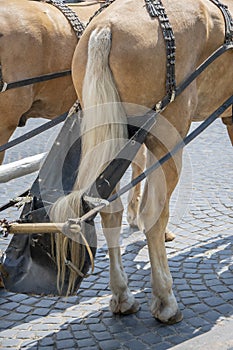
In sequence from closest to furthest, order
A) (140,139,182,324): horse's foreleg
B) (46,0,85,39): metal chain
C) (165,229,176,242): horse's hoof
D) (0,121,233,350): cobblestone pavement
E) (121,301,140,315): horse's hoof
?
1. (0,121,233,350): cobblestone pavement
2. (140,139,182,324): horse's foreleg
3. (121,301,140,315): horse's hoof
4. (46,0,85,39): metal chain
5. (165,229,176,242): horse's hoof

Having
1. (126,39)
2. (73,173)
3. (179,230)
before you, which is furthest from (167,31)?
(179,230)

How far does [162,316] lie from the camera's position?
339cm

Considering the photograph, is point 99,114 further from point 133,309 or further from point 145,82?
point 133,309

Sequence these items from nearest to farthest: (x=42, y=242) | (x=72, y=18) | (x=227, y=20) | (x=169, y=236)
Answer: (x=42, y=242)
(x=227, y=20)
(x=72, y=18)
(x=169, y=236)

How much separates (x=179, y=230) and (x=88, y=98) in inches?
83.6

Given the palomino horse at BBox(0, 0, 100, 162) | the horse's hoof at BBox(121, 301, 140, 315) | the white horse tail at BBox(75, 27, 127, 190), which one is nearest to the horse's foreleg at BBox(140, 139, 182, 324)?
the horse's hoof at BBox(121, 301, 140, 315)

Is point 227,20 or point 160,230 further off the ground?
point 227,20

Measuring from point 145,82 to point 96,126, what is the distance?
1.08 feet

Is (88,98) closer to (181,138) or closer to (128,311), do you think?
(181,138)

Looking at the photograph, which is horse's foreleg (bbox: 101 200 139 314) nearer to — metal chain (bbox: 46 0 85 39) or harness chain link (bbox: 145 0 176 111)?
harness chain link (bbox: 145 0 176 111)

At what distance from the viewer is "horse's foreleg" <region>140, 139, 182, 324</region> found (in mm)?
3361

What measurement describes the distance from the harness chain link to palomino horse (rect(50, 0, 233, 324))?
0.02m

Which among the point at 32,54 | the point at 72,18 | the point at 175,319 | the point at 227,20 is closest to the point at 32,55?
the point at 32,54

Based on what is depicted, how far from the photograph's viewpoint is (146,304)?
3682 millimetres
